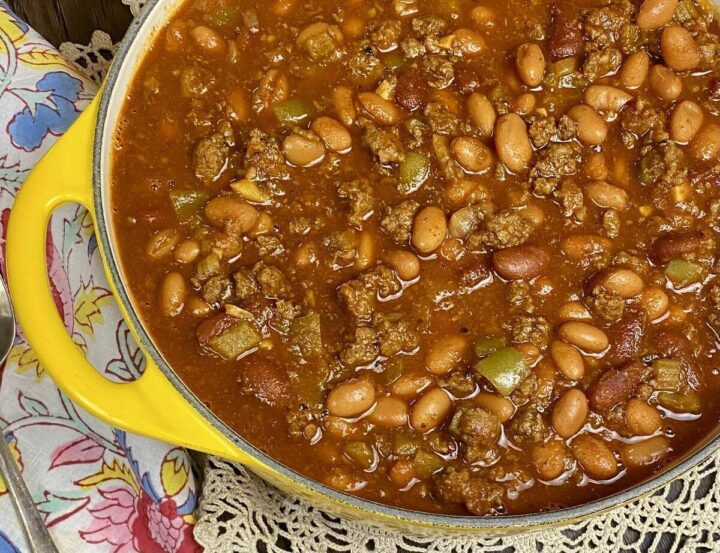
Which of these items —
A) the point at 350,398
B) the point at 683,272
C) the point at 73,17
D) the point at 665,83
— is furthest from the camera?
the point at 73,17

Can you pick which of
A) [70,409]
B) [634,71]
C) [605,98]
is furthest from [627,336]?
[70,409]

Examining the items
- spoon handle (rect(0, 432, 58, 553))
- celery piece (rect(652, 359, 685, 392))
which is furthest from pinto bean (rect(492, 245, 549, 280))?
spoon handle (rect(0, 432, 58, 553))

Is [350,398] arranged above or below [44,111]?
below

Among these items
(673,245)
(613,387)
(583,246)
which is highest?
(583,246)

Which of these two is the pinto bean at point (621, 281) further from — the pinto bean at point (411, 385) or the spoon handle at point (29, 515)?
the spoon handle at point (29, 515)

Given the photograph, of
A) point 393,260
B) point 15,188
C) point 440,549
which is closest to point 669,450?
point 440,549

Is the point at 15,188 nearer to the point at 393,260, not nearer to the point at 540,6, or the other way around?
the point at 393,260

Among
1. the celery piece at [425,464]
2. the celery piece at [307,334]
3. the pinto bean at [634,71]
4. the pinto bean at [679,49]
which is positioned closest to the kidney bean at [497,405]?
the celery piece at [425,464]

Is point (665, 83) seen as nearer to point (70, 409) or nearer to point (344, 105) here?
point (344, 105)
